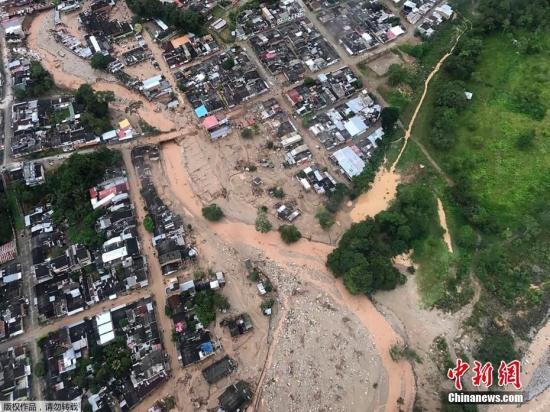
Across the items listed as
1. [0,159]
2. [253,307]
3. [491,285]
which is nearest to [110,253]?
→ [253,307]

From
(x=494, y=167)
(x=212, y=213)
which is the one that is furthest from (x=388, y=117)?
(x=212, y=213)

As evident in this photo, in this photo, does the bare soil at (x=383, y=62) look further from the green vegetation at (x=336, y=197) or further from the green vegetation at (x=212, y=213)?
the green vegetation at (x=212, y=213)

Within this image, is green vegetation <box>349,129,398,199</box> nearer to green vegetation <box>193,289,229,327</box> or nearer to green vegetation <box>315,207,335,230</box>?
green vegetation <box>315,207,335,230</box>

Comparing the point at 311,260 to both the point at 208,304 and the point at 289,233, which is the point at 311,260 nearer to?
the point at 289,233

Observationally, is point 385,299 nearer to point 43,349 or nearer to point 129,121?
point 43,349

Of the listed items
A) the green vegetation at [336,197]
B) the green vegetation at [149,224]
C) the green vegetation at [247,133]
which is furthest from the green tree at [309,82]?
the green vegetation at [149,224]
